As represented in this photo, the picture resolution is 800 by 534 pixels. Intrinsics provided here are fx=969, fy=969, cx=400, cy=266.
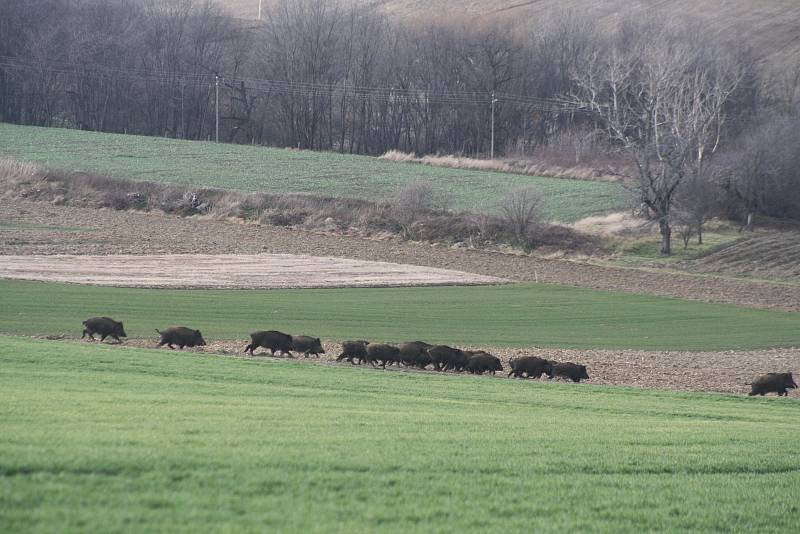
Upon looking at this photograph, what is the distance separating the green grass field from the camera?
240 feet

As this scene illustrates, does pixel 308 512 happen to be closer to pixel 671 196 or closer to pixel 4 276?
pixel 4 276

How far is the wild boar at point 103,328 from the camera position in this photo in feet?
88.7

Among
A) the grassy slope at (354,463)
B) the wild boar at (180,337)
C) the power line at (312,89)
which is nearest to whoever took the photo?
the grassy slope at (354,463)

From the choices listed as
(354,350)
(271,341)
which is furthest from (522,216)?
(271,341)

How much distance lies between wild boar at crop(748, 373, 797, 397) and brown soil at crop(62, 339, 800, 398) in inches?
29.7

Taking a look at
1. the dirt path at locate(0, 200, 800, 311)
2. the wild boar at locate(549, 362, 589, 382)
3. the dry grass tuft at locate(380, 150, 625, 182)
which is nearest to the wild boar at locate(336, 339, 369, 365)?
the wild boar at locate(549, 362, 589, 382)

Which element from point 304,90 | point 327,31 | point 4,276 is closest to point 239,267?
point 4,276

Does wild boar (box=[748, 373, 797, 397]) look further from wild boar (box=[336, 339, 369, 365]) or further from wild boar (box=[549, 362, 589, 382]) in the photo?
wild boar (box=[336, 339, 369, 365])

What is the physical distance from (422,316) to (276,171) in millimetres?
47001

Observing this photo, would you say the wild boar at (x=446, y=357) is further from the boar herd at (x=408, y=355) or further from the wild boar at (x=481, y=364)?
the wild boar at (x=481, y=364)

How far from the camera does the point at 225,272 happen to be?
4700 centimetres

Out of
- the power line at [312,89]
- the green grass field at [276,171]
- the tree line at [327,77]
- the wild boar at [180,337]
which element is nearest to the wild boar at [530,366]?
the wild boar at [180,337]

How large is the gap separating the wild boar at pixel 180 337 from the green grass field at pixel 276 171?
42189mm

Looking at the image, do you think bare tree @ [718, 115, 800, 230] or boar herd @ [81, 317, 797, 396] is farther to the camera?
bare tree @ [718, 115, 800, 230]
